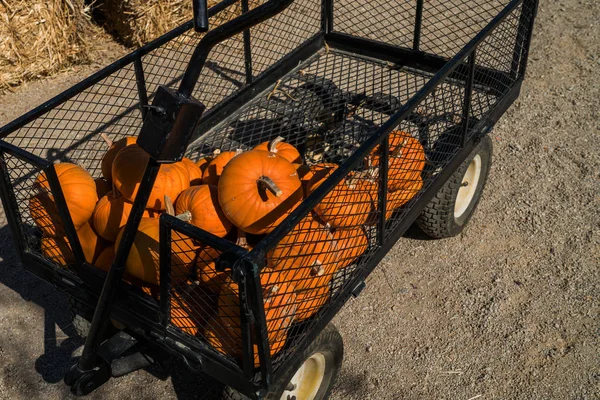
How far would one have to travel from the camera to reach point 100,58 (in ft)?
19.2

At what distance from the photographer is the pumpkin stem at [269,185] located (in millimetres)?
2510

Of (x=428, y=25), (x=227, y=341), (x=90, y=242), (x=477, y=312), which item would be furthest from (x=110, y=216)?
(x=428, y=25)

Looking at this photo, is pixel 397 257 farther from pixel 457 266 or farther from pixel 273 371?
pixel 273 371

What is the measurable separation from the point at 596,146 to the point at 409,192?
2.33 metres

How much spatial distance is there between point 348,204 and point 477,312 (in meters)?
1.34

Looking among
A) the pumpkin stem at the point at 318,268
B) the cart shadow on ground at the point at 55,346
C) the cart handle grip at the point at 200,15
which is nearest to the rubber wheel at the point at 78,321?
the cart shadow on ground at the point at 55,346

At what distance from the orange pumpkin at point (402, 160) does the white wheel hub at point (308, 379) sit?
2.51 feet

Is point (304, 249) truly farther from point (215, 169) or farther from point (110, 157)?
point (110, 157)

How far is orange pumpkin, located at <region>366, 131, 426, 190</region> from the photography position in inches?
109

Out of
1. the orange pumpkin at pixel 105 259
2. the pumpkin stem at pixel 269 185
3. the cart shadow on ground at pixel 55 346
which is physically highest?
the pumpkin stem at pixel 269 185

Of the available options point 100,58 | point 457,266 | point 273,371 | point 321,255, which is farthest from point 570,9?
point 273,371

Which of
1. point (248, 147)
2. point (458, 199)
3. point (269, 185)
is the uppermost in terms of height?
point (269, 185)

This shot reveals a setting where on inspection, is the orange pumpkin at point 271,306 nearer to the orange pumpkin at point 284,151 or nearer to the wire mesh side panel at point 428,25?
the orange pumpkin at point 284,151

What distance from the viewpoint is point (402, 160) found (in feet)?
9.45
